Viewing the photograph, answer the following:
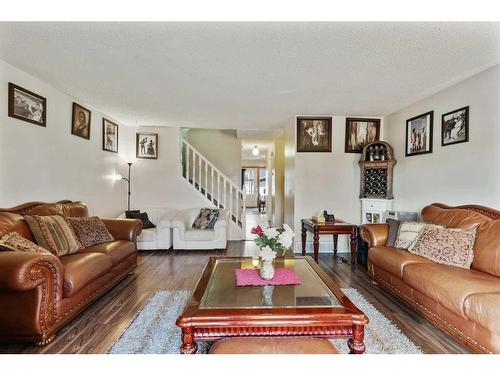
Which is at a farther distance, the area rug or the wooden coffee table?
the area rug

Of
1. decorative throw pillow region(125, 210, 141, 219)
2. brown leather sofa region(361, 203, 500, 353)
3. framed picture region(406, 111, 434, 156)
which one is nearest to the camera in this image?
brown leather sofa region(361, 203, 500, 353)

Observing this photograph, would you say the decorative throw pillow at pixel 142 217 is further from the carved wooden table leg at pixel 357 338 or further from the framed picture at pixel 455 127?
the framed picture at pixel 455 127

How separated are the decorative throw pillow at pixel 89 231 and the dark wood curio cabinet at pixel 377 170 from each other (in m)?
3.98

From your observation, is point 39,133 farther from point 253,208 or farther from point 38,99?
point 253,208

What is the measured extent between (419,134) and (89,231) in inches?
180

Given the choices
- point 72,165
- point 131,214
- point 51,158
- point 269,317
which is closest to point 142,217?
point 131,214

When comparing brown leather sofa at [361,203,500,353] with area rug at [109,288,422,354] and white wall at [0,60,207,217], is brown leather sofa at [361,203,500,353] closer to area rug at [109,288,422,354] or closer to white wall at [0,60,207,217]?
area rug at [109,288,422,354]

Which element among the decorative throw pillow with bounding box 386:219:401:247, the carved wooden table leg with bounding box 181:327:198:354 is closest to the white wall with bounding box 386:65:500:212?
the decorative throw pillow with bounding box 386:219:401:247

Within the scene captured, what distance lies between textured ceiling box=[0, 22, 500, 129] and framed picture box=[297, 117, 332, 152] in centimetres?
59

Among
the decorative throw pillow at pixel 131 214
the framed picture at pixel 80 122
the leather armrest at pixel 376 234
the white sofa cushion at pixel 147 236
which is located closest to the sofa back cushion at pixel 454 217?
the leather armrest at pixel 376 234

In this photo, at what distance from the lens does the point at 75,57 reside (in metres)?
2.32

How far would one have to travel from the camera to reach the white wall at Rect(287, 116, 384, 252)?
4375 mm

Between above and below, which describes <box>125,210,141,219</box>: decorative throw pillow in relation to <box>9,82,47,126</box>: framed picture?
below

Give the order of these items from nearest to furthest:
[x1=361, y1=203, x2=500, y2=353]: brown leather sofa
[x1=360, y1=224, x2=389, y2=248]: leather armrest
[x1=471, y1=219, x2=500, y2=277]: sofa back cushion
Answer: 1. [x1=361, y1=203, x2=500, y2=353]: brown leather sofa
2. [x1=471, y1=219, x2=500, y2=277]: sofa back cushion
3. [x1=360, y1=224, x2=389, y2=248]: leather armrest
